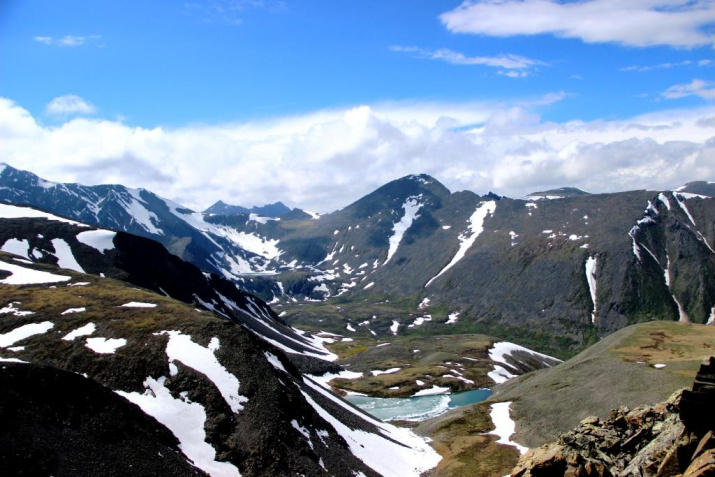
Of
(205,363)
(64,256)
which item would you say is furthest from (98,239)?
(205,363)

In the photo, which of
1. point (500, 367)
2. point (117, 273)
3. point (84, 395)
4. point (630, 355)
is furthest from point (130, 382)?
point (500, 367)

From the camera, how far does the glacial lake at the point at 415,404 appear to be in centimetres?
13325

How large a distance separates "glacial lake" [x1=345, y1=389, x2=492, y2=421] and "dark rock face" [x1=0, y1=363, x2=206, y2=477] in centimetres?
8825

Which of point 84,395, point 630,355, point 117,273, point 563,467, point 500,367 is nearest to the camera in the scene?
point 563,467

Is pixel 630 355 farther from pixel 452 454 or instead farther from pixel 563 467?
pixel 563 467

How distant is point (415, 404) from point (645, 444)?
114m

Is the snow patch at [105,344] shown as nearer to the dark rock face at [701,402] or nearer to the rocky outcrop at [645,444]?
the rocky outcrop at [645,444]

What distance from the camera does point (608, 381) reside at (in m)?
103

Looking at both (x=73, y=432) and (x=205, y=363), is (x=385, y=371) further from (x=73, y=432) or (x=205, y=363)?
(x=73, y=432)

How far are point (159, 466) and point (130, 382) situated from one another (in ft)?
51.9

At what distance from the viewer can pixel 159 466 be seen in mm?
44500

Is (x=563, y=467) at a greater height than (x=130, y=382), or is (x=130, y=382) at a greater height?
(x=130, y=382)

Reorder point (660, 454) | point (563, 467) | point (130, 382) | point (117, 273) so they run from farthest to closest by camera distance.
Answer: point (117, 273) → point (130, 382) → point (563, 467) → point (660, 454)

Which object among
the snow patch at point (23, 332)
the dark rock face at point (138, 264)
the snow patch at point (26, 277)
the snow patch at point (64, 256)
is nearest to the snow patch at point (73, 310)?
the snow patch at point (23, 332)
